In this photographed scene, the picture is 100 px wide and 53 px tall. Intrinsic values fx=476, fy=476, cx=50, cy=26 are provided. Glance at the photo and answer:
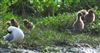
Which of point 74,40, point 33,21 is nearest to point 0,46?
point 74,40

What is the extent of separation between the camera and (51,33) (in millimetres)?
11062

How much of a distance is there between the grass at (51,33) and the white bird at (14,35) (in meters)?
0.13

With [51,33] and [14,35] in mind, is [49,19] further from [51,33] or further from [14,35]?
[14,35]

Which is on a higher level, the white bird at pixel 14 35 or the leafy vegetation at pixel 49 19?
the leafy vegetation at pixel 49 19

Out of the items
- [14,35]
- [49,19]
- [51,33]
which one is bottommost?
[14,35]

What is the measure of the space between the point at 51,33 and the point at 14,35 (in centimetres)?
133

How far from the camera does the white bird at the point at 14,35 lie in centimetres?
995

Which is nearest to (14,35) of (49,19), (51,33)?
(51,33)

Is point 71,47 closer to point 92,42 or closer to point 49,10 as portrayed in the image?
point 92,42

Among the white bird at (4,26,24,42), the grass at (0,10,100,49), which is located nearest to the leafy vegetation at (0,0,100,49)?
the grass at (0,10,100,49)

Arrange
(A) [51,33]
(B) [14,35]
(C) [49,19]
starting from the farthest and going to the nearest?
(C) [49,19] → (A) [51,33] → (B) [14,35]

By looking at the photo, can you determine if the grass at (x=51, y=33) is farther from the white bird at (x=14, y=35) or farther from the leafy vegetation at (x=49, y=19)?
the white bird at (x=14, y=35)

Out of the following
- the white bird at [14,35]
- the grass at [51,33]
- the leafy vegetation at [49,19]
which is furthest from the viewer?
the leafy vegetation at [49,19]

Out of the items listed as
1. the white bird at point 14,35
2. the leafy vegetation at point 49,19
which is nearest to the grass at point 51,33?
the leafy vegetation at point 49,19
